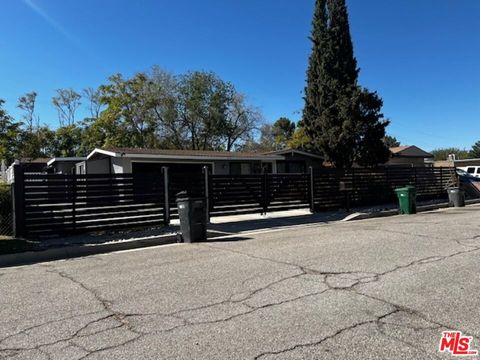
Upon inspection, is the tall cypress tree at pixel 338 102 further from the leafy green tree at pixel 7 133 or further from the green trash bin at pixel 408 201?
the leafy green tree at pixel 7 133

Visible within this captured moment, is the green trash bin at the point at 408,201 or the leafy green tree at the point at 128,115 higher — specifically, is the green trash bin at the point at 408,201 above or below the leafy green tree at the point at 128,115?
below

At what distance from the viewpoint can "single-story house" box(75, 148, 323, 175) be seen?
23906mm

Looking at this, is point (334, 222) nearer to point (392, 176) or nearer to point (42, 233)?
point (392, 176)

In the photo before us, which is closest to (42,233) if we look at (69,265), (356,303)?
(69,265)

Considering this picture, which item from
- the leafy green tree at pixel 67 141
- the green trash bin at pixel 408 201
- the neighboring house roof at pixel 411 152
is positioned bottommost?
the green trash bin at pixel 408 201

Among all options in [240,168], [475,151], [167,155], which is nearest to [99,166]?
[167,155]

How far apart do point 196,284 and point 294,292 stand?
1529 millimetres

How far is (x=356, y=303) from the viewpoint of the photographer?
525 centimetres

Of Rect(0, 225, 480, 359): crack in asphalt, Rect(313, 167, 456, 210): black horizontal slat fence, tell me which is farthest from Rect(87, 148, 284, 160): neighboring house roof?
Rect(0, 225, 480, 359): crack in asphalt

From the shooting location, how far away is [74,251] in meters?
10.1

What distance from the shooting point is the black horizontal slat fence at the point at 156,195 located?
11.4m

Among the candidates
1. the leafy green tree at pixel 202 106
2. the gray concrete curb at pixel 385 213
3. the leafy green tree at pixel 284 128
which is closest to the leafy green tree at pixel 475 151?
the leafy green tree at pixel 284 128

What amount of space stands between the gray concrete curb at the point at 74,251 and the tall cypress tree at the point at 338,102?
17192 millimetres

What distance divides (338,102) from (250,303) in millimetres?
22440
